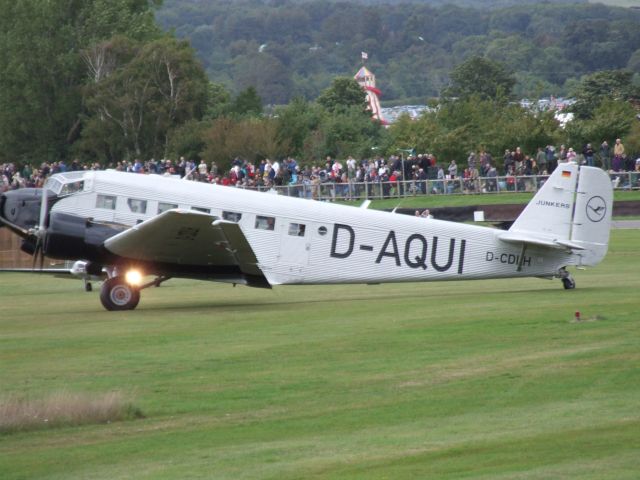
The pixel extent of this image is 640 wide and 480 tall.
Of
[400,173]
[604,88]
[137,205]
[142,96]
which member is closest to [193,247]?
[137,205]

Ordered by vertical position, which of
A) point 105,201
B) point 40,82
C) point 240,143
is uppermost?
point 40,82

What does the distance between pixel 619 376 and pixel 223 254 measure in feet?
36.6

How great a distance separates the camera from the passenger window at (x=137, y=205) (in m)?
25.8

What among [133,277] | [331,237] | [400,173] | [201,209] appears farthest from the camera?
[400,173]

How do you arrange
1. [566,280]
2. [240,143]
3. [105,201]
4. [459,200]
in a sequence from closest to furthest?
1. [105,201]
2. [566,280]
3. [459,200]
4. [240,143]

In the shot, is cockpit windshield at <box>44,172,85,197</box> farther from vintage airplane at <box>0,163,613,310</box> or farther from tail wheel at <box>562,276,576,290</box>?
tail wheel at <box>562,276,576,290</box>

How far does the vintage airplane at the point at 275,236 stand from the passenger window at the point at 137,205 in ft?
0.06

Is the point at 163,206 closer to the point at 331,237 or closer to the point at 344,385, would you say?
the point at 331,237

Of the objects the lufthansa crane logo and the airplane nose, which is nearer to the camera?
the airplane nose

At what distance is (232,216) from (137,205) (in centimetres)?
187

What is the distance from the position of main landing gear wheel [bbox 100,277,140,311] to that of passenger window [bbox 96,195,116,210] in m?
1.43

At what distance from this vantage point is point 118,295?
84.8 ft

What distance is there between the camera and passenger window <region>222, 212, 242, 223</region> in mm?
25781

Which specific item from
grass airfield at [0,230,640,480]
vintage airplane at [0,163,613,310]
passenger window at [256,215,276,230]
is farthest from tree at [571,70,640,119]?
grass airfield at [0,230,640,480]
